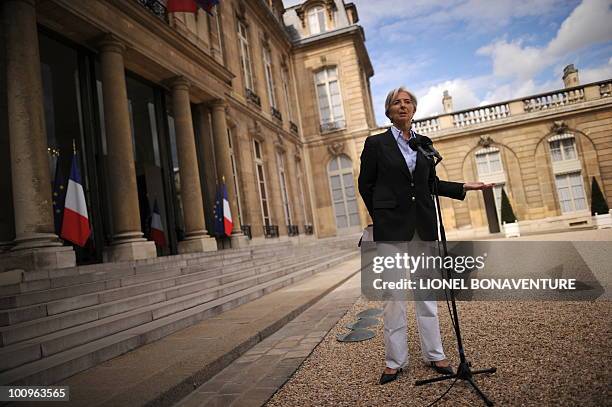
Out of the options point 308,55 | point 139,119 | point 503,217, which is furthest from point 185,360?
point 308,55

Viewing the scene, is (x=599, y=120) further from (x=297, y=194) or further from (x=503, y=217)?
(x=297, y=194)

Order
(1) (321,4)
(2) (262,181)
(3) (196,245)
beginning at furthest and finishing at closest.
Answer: (1) (321,4) → (2) (262,181) → (3) (196,245)

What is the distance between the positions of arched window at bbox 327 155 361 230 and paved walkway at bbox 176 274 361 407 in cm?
1506

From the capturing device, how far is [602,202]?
45.7 feet

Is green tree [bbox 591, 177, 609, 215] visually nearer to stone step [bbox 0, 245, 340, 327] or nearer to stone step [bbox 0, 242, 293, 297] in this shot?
stone step [bbox 0, 245, 340, 327]

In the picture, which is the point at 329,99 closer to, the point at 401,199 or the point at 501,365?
the point at 401,199

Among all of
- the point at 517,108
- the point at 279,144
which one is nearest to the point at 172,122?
the point at 279,144

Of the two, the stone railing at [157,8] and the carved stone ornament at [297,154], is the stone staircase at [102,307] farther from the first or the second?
the carved stone ornament at [297,154]

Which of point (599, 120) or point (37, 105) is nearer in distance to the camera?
point (37, 105)

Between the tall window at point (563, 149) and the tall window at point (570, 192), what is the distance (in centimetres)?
79

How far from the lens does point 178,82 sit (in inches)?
355

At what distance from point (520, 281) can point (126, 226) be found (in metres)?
6.18

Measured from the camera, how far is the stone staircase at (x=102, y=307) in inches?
117

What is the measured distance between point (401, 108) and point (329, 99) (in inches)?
731
